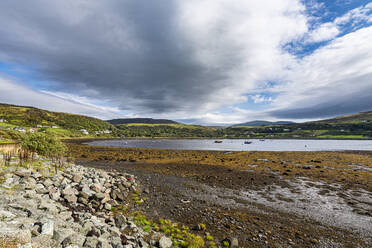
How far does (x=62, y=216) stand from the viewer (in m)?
8.48

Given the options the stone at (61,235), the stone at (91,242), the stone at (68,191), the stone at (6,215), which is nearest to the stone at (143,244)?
the stone at (91,242)

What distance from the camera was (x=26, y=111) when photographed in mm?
188250

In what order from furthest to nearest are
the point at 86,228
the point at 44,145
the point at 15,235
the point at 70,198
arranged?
the point at 44,145
the point at 70,198
the point at 86,228
the point at 15,235

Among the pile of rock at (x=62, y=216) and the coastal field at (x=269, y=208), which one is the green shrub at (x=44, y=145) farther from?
the coastal field at (x=269, y=208)

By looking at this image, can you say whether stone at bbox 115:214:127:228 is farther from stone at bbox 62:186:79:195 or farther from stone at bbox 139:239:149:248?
stone at bbox 62:186:79:195

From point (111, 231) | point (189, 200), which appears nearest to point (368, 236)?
point (189, 200)

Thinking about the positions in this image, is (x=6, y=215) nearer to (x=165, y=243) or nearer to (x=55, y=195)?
(x=55, y=195)

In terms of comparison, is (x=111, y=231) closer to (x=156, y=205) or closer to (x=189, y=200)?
(x=156, y=205)

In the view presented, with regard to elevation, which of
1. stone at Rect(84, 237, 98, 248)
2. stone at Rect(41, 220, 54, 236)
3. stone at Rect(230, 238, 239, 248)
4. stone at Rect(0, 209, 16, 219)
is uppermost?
stone at Rect(0, 209, 16, 219)

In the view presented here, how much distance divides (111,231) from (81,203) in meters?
4.84

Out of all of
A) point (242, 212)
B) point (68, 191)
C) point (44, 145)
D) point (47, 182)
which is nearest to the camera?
point (68, 191)

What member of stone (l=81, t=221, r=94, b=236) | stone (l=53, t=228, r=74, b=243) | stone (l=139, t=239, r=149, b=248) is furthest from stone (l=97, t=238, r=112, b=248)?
stone (l=139, t=239, r=149, b=248)

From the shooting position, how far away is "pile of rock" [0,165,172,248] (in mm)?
5711

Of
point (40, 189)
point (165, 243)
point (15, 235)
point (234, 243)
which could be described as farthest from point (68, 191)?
point (234, 243)
